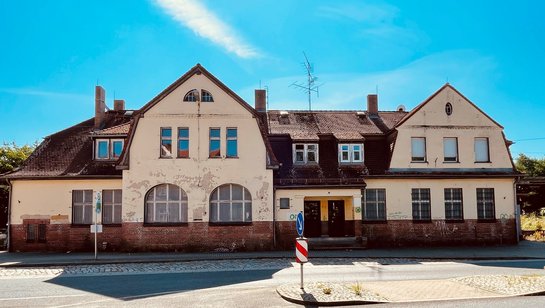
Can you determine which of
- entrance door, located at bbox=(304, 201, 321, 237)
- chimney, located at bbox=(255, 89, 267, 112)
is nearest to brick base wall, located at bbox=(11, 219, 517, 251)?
entrance door, located at bbox=(304, 201, 321, 237)

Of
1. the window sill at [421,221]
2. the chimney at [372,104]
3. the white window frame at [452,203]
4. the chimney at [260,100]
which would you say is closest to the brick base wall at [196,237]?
the window sill at [421,221]

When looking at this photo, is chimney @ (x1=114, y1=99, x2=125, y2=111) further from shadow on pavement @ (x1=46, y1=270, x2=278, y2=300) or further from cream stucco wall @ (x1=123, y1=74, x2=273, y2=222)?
shadow on pavement @ (x1=46, y1=270, x2=278, y2=300)

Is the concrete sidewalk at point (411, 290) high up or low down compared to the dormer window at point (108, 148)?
down

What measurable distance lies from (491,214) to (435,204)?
10.9 ft

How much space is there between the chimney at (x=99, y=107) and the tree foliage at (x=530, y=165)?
46.7 m

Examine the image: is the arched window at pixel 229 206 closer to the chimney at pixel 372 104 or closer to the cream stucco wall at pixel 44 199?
the cream stucco wall at pixel 44 199

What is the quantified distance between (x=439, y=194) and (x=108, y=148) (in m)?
18.6

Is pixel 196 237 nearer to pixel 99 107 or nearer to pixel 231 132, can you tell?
pixel 231 132

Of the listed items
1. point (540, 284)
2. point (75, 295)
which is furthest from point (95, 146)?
point (540, 284)

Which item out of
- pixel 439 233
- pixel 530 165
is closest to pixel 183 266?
pixel 439 233

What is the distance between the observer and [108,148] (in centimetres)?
2642

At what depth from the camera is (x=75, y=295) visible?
11914 mm

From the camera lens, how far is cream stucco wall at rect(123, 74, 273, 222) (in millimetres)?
23906

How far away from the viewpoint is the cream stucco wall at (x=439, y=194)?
26.1 m
